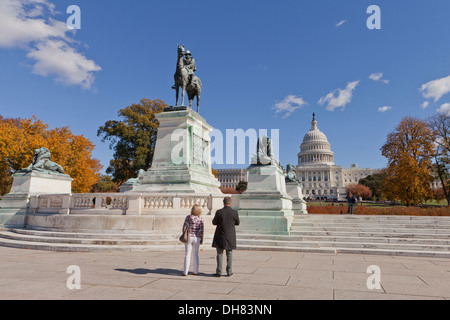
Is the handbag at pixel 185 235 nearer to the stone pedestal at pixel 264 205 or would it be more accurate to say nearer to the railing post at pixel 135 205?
the railing post at pixel 135 205

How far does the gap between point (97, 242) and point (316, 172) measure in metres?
165

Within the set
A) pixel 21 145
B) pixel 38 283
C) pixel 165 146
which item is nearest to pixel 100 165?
pixel 21 145

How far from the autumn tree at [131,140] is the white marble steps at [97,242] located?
91.5 ft

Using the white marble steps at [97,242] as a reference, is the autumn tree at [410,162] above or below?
above

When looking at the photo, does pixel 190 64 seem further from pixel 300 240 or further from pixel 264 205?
pixel 300 240

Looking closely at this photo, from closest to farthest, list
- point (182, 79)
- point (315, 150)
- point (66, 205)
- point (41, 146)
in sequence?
point (66, 205) → point (182, 79) → point (41, 146) → point (315, 150)

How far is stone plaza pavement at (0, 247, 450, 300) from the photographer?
5.19 metres

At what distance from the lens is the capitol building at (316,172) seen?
164375 mm

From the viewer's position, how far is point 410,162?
35.6 metres

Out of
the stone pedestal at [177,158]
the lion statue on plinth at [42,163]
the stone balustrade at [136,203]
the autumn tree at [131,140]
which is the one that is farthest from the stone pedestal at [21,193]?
the autumn tree at [131,140]

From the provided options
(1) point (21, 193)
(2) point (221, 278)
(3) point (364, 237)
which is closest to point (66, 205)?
(1) point (21, 193)
